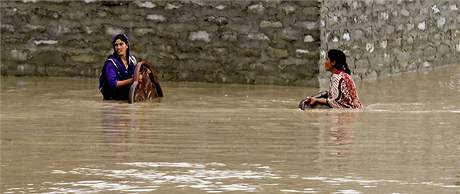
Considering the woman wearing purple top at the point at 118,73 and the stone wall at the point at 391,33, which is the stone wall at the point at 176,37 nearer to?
the stone wall at the point at 391,33

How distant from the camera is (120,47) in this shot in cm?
1474

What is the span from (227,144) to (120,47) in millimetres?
4516

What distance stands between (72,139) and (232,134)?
1.30 metres

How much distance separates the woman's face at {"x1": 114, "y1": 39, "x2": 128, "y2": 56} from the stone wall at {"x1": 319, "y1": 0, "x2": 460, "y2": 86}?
2828 millimetres

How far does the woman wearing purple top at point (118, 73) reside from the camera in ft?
47.7

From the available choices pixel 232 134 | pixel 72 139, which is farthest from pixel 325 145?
pixel 72 139

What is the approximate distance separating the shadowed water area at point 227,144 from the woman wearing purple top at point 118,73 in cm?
24

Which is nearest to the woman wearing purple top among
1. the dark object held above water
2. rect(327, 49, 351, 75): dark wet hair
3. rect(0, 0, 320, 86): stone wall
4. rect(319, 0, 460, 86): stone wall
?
Answer: the dark object held above water

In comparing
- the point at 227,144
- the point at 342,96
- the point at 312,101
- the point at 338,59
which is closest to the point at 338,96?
the point at 342,96

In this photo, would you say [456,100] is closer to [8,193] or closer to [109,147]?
[109,147]

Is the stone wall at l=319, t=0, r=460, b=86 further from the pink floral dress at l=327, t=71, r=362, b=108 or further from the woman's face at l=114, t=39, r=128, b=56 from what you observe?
the pink floral dress at l=327, t=71, r=362, b=108

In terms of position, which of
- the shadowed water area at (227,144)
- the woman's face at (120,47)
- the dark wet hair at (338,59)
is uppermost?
the woman's face at (120,47)

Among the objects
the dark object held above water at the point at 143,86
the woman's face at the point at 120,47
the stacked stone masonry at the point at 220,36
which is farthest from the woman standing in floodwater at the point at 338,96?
the stacked stone masonry at the point at 220,36

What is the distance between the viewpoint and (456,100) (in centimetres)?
1473
